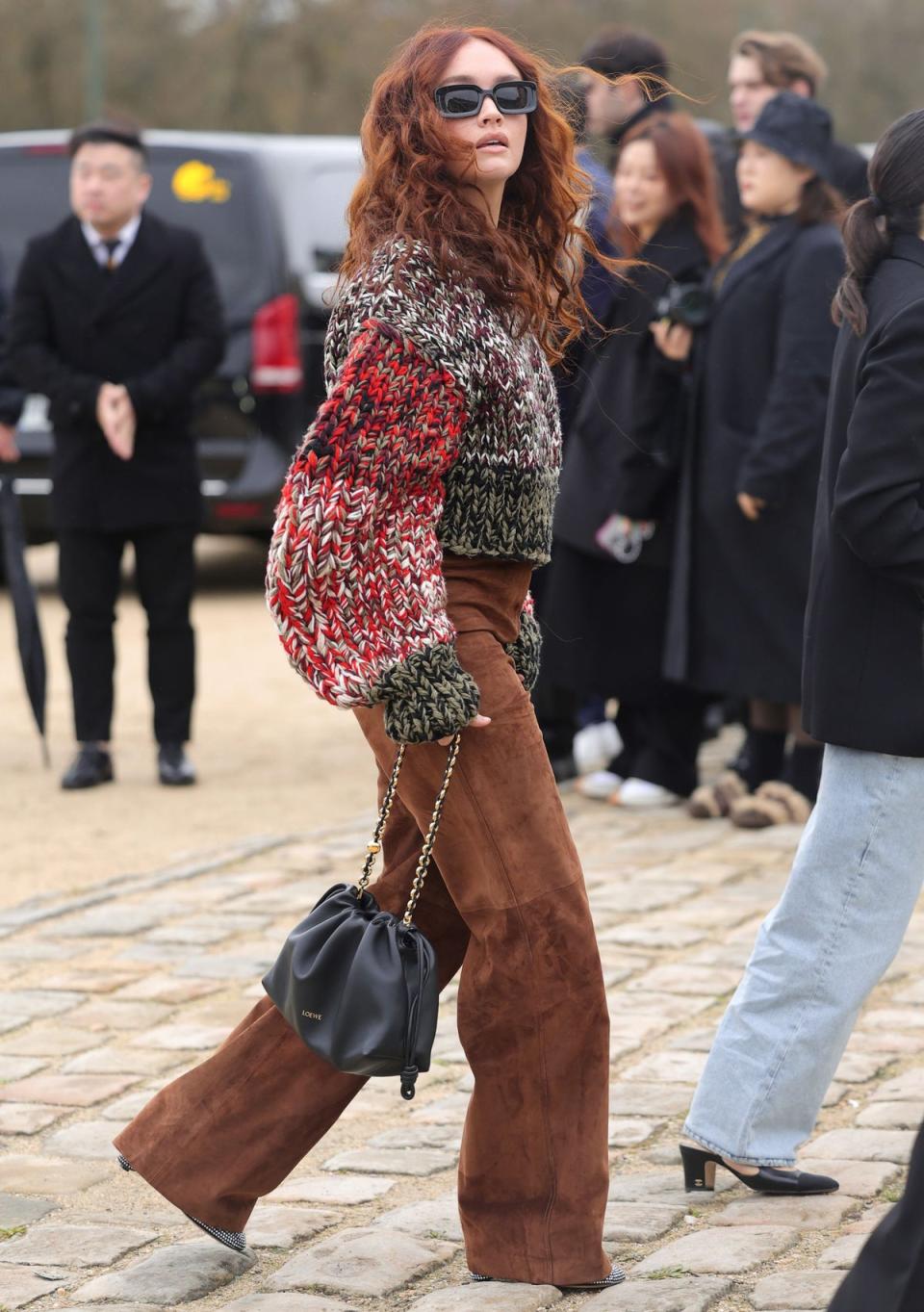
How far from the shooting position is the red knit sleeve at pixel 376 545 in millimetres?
3004

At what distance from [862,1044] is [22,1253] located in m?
1.92

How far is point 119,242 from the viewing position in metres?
7.53

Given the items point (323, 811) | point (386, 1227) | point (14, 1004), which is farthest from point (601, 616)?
point (386, 1227)

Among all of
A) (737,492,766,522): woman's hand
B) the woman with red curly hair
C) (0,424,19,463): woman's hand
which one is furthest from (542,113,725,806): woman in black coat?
the woman with red curly hair

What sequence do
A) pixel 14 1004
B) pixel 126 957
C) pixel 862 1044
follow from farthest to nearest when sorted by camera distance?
pixel 126 957, pixel 14 1004, pixel 862 1044

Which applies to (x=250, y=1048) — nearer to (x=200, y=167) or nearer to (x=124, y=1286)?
(x=124, y=1286)

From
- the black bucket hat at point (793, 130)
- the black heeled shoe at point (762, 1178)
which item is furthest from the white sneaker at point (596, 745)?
the black heeled shoe at point (762, 1178)

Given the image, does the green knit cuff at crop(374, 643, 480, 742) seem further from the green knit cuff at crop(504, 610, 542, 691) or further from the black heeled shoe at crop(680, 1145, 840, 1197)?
the black heeled shoe at crop(680, 1145, 840, 1197)

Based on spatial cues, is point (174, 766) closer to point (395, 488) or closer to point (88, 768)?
point (88, 768)

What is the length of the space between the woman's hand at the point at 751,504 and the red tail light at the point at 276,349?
201 inches

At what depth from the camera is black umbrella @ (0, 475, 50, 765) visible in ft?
25.3

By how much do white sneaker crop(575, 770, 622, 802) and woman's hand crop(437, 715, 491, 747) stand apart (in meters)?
4.31

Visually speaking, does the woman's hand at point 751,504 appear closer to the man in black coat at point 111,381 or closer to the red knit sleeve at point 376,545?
the man in black coat at point 111,381

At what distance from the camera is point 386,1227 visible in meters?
3.60
